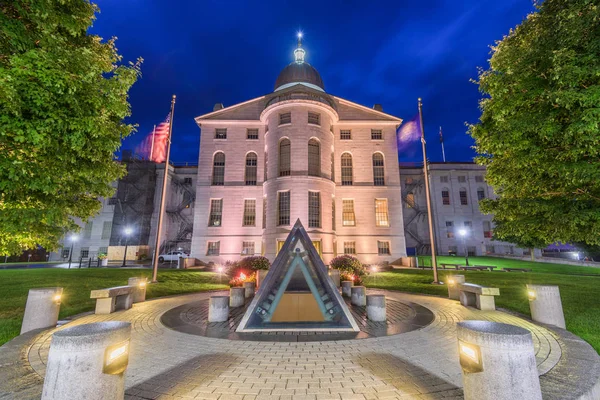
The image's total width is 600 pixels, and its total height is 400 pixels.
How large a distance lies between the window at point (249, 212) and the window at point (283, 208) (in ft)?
15.9

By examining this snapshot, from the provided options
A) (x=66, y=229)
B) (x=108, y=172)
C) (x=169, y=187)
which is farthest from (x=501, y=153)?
(x=169, y=187)

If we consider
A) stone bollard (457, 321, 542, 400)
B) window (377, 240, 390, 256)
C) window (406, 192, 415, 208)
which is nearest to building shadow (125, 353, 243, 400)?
stone bollard (457, 321, 542, 400)

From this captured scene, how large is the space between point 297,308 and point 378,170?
26.1 metres

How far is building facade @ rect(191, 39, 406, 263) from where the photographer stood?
27375 millimetres

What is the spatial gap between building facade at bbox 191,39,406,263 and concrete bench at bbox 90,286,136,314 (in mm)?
16697

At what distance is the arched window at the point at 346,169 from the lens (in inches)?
1262

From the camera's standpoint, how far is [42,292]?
7219 mm

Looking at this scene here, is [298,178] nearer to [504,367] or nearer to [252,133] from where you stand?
[252,133]

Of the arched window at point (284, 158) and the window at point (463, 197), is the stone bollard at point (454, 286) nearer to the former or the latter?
the arched window at point (284, 158)

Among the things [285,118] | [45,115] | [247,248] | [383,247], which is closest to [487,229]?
[383,247]

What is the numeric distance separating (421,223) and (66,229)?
4565 centimetres

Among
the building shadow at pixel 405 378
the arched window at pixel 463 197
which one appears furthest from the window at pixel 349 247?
the arched window at pixel 463 197

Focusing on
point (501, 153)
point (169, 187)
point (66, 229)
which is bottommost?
point (66, 229)

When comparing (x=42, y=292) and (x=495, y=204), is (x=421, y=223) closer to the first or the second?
(x=495, y=204)
